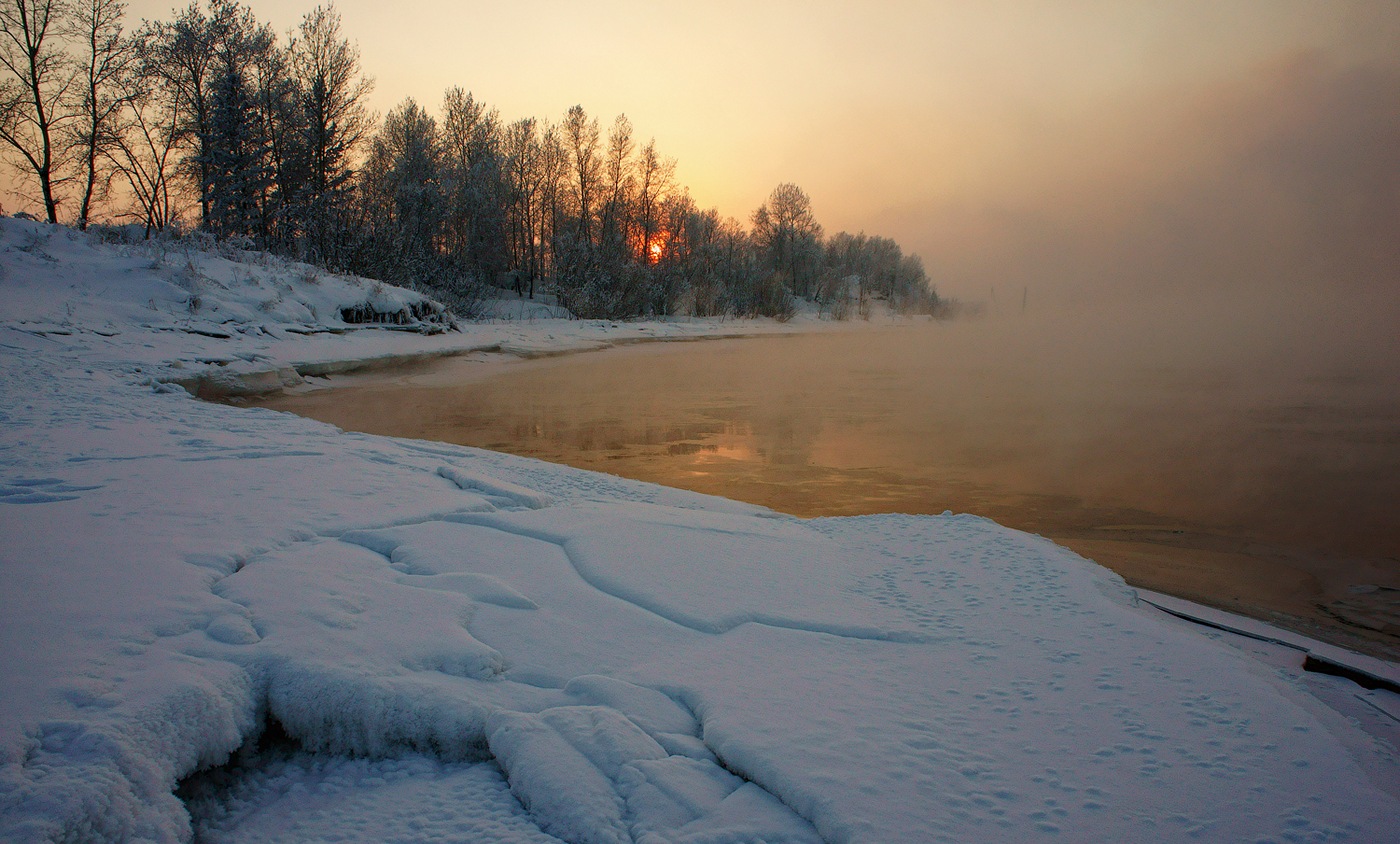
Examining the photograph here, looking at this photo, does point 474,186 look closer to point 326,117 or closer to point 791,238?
point 326,117

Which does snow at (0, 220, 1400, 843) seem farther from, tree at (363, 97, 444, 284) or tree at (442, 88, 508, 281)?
tree at (442, 88, 508, 281)

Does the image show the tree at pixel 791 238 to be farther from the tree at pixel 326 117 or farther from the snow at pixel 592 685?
the snow at pixel 592 685

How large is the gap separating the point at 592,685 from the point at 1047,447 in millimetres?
6795

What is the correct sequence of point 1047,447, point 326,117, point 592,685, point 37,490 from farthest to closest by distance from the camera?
point 326,117 < point 1047,447 < point 37,490 < point 592,685

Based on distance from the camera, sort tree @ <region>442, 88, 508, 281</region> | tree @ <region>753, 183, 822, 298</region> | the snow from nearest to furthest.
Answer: the snow → tree @ <region>442, 88, 508, 281</region> → tree @ <region>753, 183, 822, 298</region>

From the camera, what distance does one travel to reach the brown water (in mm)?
4301

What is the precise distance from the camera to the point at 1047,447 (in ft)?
24.5

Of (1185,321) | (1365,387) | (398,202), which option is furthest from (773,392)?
(1185,321)

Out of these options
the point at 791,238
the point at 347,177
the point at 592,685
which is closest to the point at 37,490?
the point at 592,685

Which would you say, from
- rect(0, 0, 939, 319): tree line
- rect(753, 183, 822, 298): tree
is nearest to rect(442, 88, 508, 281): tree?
rect(0, 0, 939, 319): tree line

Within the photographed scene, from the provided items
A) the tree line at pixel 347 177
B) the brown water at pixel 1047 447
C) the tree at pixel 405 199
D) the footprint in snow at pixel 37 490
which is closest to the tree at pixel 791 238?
the tree line at pixel 347 177

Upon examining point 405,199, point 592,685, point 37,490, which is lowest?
point 592,685

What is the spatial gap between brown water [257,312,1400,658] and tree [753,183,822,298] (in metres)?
38.2

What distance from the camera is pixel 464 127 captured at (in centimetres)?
3753
